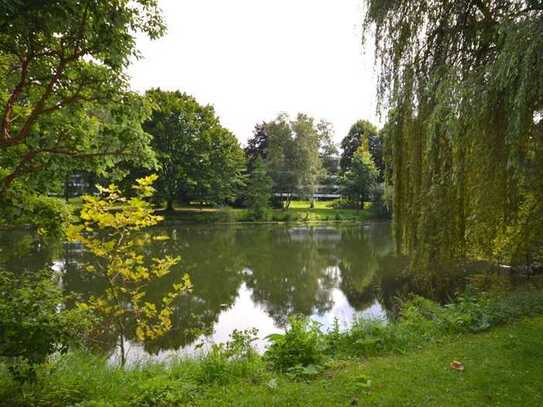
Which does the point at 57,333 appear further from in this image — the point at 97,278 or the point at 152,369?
the point at 97,278

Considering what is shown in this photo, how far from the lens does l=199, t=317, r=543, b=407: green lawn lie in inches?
131

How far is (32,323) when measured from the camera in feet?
8.86

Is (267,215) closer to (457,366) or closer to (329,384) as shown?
(457,366)

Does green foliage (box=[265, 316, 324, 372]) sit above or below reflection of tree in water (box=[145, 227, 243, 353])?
above

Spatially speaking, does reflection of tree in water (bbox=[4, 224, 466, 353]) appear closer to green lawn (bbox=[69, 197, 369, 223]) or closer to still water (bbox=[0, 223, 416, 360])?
still water (bbox=[0, 223, 416, 360])

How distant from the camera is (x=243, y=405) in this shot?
3.29 meters

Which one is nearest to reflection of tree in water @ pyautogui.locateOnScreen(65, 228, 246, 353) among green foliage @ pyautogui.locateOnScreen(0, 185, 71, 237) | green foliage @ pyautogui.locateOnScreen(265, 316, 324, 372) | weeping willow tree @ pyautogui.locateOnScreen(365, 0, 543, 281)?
green foliage @ pyautogui.locateOnScreen(265, 316, 324, 372)

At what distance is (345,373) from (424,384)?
791mm

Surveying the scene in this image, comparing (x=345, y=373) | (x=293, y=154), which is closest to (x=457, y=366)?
(x=345, y=373)

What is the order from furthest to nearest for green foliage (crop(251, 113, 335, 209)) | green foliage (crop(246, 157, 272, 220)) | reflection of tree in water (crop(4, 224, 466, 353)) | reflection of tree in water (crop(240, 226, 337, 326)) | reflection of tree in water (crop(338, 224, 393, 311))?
green foliage (crop(251, 113, 335, 209)), green foliage (crop(246, 157, 272, 220)), reflection of tree in water (crop(338, 224, 393, 311)), reflection of tree in water (crop(240, 226, 337, 326)), reflection of tree in water (crop(4, 224, 466, 353))

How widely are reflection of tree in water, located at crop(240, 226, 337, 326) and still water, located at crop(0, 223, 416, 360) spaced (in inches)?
1.1

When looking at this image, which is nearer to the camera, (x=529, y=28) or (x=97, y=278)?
(x=529, y=28)

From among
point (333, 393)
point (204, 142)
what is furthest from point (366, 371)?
point (204, 142)

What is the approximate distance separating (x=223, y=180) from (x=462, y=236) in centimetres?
2751
